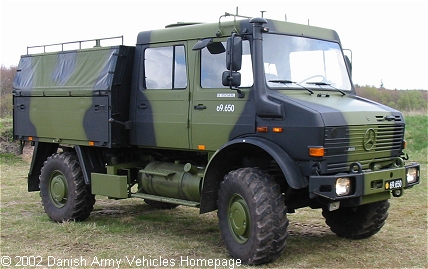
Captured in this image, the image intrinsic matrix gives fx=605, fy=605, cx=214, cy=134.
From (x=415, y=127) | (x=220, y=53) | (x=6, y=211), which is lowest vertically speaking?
(x=6, y=211)

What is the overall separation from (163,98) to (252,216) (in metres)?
2.26

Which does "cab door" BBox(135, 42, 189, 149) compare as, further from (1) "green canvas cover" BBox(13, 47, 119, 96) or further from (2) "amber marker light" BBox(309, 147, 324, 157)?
(2) "amber marker light" BBox(309, 147, 324, 157)

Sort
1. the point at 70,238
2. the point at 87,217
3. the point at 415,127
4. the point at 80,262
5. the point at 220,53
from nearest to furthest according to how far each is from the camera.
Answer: the point at 80,262 → the point at 220,53 → the point at 70,238 → the point at 87,217 → the point at 415,127

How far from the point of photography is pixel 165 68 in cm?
A: 797

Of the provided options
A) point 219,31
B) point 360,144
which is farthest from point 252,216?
point 219,31

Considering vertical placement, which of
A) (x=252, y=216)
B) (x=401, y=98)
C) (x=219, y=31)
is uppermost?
(x=219, y=31)

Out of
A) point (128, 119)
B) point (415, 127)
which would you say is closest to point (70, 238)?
point (128, 119)

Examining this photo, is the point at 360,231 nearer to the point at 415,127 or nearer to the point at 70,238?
the point at 70,238

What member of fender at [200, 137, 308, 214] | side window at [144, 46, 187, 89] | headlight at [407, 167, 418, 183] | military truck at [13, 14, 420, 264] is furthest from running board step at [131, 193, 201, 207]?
headlight at [407, 167, 418, 183]

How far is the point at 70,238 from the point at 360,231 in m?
3.73

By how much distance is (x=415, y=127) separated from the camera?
Result: 19.5m

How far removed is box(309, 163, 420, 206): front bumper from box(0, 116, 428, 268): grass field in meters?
0.76

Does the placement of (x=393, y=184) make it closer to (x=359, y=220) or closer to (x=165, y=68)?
(x=359, y=220)

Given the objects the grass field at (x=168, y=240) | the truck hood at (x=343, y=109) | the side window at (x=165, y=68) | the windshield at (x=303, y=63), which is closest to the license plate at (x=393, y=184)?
the truck hood at (x=343, y=109)
